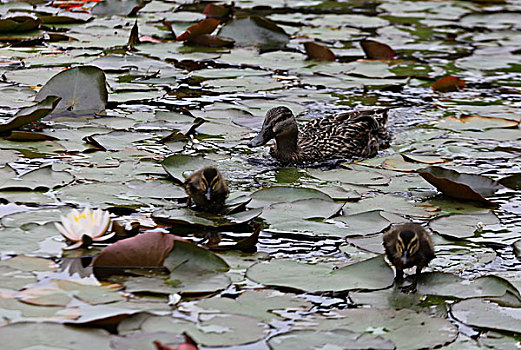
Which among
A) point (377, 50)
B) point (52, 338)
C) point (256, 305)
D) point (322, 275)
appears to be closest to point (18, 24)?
point (377, 50)

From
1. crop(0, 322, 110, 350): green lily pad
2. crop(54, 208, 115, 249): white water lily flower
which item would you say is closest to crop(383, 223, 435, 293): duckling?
crop(54, 208, 115, 249): white water lily flower

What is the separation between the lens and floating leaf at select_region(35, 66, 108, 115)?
297 inches

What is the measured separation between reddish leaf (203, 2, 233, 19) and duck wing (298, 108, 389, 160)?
4.36 metres

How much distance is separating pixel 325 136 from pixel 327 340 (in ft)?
12.7

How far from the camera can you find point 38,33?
10211mm

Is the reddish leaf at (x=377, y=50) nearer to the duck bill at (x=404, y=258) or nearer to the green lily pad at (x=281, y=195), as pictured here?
the green lily pad at (x=281, y=195)

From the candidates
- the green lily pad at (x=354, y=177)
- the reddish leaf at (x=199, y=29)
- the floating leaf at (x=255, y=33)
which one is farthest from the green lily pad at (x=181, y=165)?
the floating leaf at (x=255, y=33)

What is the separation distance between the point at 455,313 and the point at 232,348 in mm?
1208

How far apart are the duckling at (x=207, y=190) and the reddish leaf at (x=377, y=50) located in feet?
16.9

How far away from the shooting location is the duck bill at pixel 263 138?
702 centimetres

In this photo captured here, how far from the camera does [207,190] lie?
5379 mm

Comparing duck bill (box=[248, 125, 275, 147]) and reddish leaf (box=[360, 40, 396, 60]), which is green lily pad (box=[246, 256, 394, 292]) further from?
reddish leaf (box=[360, 40, 396, 60])

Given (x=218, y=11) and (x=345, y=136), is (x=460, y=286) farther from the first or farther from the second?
(x=218, y=11)

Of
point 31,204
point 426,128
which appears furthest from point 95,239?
point 426,128
